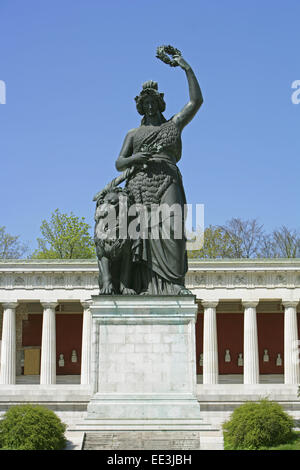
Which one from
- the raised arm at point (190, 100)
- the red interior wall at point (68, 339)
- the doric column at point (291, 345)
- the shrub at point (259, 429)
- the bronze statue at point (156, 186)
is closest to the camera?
the bronze statue at point (156, 186)

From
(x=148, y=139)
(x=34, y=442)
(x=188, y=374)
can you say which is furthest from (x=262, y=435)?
(x=148, y=139)

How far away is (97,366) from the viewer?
12.4 m

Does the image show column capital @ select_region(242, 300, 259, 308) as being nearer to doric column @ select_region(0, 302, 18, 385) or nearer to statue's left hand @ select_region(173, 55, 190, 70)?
doric column @ select_region(0, 302, 18, 385)

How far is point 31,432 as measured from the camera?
19.1m

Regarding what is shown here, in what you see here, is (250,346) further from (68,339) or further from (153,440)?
(153,440)

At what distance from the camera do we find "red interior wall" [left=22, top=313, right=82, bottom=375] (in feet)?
169

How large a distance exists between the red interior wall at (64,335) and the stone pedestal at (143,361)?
3962 centimetres

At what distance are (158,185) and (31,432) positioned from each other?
9.09m

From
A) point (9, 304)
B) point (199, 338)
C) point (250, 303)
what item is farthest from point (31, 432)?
point (199, 338)

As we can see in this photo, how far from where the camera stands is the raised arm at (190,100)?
1389cm

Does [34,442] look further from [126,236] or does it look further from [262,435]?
[126,236]

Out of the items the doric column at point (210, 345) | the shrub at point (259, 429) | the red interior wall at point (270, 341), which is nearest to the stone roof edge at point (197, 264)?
the doric column at point (210, 345)

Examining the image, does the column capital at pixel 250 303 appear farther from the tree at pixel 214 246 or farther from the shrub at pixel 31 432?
the shrub at pixel 31 432

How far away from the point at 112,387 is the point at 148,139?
4.83 m
